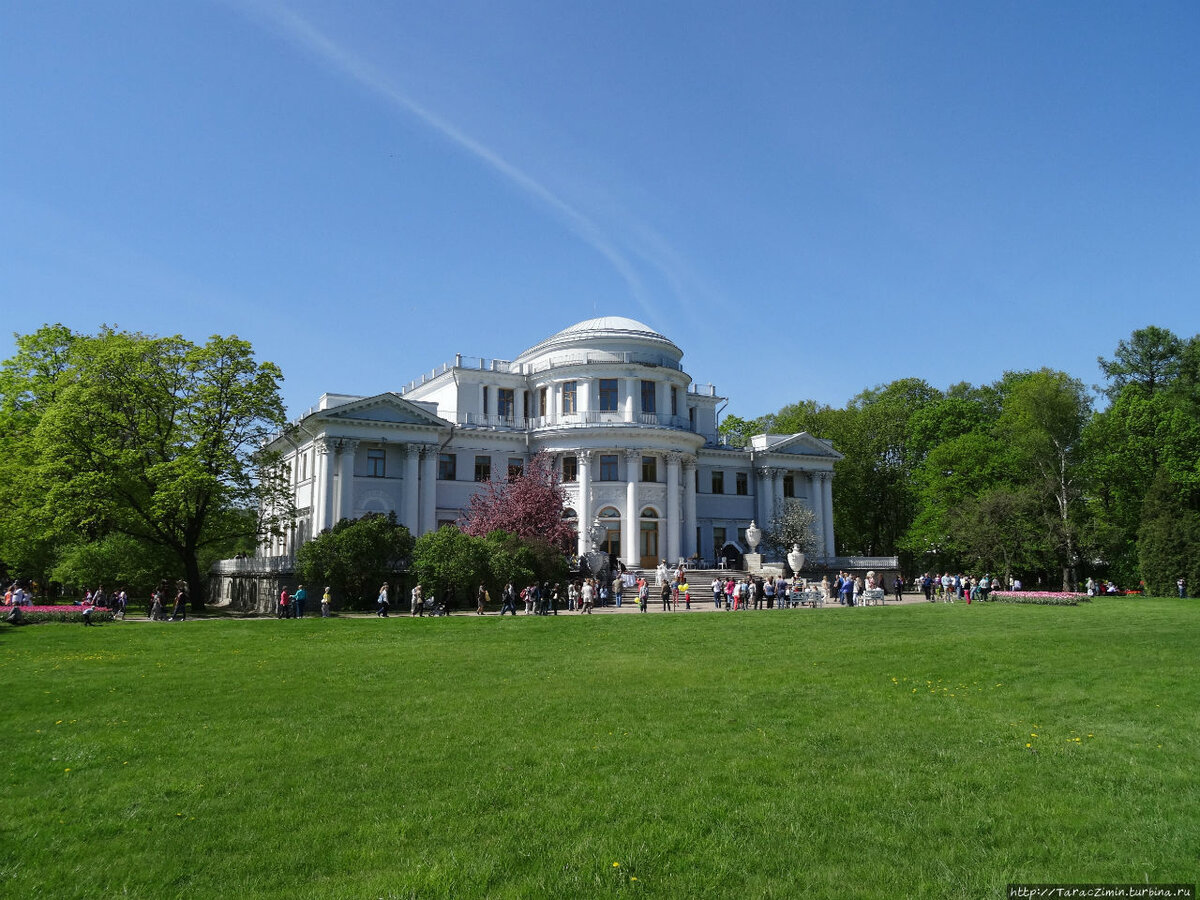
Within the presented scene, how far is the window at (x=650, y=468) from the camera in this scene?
51.7 metres

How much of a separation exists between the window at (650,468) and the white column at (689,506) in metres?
2.51

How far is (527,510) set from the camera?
4434cm

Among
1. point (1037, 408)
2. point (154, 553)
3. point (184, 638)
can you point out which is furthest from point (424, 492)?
point (1037, 408)

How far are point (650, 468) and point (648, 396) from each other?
444cm

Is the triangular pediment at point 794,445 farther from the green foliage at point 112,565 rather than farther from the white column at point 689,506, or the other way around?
the green foliage at point 112,565

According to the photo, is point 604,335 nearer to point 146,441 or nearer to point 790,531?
point 790,531

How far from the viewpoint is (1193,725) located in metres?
10.8

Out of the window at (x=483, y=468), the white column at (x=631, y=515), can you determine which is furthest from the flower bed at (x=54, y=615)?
the white column at (x=631, y=515)

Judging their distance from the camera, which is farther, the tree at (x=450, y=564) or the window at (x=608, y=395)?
the window at (x=608, y=395)

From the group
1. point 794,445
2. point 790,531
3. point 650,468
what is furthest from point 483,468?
point 794,445

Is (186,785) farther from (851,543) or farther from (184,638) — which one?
(851,543)

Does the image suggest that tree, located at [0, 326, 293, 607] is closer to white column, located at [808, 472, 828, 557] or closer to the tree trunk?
the tree trunk

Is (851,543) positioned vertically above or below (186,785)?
above

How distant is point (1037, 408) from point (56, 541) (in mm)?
54837
